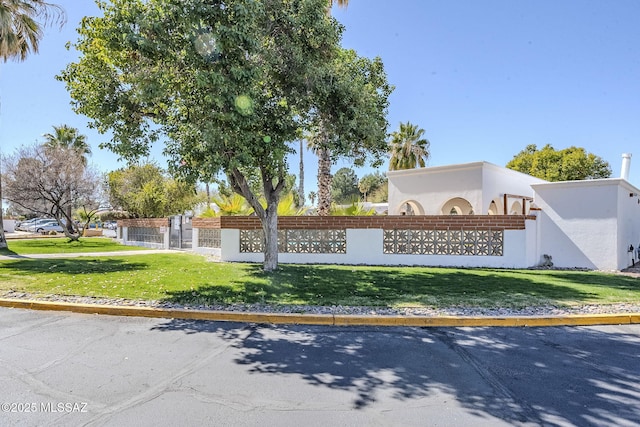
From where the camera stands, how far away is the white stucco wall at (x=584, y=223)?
487 inches

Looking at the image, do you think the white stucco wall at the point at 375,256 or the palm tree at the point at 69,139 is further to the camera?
the palm tree at the point at 69,139

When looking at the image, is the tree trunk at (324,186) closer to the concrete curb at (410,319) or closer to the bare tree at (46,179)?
the concrete curb at (410,319)

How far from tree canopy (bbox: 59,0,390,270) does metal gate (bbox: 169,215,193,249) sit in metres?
9.87

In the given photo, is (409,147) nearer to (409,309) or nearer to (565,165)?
(565,165)

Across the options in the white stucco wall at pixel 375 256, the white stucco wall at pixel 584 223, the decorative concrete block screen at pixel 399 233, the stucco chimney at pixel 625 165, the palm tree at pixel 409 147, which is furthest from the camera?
the palm tree at pixel 409 147

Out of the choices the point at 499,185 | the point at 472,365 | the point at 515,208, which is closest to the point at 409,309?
the point at 472,365

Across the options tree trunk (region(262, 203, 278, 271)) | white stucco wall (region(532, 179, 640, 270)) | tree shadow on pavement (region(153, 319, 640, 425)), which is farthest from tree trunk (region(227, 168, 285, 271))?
white stucco wall (region(532, 179, 640, 270))

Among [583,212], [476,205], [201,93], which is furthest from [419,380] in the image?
[476,205]

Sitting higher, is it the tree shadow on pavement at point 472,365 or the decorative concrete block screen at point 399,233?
the decorative concrete block screen at point 399,233

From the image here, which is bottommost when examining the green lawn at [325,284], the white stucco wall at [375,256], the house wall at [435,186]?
the green lawn at [325,284]

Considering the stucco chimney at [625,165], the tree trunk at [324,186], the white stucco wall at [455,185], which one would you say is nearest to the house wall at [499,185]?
the white stucco wall at [455,185]

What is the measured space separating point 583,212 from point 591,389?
10.9m

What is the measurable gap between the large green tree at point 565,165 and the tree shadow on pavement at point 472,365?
35.6 meters

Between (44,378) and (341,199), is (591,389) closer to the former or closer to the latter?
(44,378)
